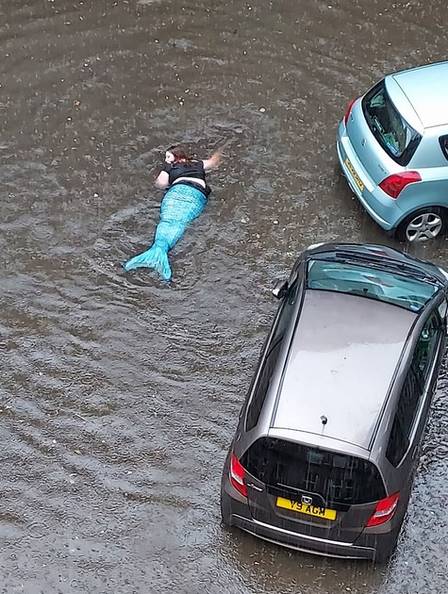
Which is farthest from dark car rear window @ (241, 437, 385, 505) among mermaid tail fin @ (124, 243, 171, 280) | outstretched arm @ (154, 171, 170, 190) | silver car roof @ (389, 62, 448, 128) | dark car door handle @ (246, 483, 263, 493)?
outstretched arm @ (154, 171, 170, 190)

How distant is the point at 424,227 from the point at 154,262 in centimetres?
307

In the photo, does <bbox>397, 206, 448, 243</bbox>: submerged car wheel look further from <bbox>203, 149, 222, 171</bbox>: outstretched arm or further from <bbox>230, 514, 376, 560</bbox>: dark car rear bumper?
<bbox>230, 514, 376, 560</bbox>: dark car rear bumper

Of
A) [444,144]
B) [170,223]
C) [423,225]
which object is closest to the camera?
[444,144]

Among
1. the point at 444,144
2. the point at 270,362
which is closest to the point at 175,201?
the point at 444,144

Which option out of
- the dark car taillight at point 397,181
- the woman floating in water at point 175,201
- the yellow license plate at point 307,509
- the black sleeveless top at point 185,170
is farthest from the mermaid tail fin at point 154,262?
the yellow license plate at point 307,509

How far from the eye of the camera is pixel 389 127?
9.53m

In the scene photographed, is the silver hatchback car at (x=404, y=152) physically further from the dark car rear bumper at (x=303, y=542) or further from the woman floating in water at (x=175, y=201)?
the dark car rear bumper at (x=303, y=542)

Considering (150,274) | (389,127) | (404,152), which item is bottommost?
(150,274)

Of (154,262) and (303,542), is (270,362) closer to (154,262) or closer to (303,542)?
(303,542)

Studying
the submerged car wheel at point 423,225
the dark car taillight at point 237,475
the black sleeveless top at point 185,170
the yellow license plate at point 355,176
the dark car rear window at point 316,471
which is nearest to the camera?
the dark car rear window at point 316,471

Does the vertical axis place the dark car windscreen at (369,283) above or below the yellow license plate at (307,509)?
above

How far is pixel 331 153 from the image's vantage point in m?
11.1

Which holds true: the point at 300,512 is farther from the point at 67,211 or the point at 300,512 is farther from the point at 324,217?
the point at 67,211

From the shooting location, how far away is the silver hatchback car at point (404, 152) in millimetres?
9266
